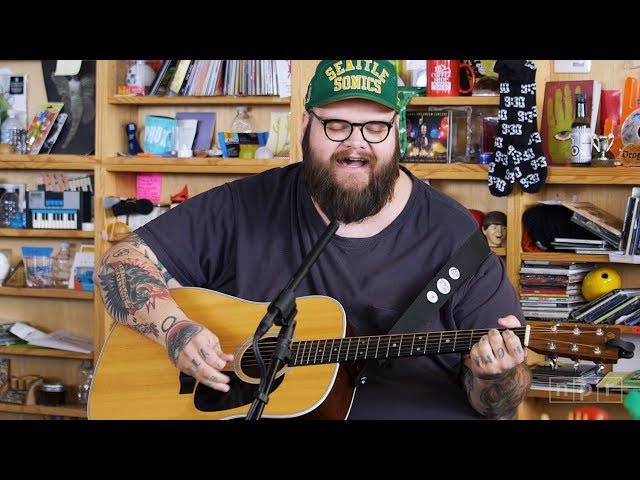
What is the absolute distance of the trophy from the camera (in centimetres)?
343

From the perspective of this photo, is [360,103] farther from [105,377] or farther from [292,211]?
[105,377]

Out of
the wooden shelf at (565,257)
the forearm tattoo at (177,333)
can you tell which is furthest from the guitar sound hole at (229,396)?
the wooden shelf at (565,257)

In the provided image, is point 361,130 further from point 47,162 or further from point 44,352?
point 44,352

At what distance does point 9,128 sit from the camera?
434cm

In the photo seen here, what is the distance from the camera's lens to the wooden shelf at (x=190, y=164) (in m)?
3.81

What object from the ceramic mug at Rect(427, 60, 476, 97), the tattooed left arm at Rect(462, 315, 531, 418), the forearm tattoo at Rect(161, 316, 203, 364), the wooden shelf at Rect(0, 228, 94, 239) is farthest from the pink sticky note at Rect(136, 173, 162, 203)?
the tattooed left arm at Rect(462, 315, 531, 418)

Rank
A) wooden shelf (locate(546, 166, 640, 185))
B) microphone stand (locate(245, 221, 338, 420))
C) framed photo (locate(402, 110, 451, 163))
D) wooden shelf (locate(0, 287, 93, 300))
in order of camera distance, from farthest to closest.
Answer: wooden shelf (locate(0, 287, 93, 300)) < framed photo (locate(402, 110, 451, 163)) < wooden shelf (locate(546, 166, 640, 185)) < microphone stand (locate(245, 221, 338, 420))

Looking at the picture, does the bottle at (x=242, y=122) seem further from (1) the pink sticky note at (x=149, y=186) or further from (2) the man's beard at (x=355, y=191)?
(2) the man's beard at (x=355, y=191)

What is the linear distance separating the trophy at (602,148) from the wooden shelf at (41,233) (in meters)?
2.22

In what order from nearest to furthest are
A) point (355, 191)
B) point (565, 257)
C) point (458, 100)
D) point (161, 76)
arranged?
point (355, 191), point (565, 257), point (458, 100), point (161, 76)

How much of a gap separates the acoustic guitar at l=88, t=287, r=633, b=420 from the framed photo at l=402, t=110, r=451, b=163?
5.58 feet

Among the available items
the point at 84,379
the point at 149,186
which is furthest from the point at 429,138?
the point at 84,379

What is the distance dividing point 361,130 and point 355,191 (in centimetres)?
14

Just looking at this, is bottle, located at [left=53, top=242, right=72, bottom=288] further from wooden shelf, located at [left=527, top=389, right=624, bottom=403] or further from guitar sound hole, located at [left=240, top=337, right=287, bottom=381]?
guitar sound hole, located at [left=240, top=337, right=287, bottom=381]
